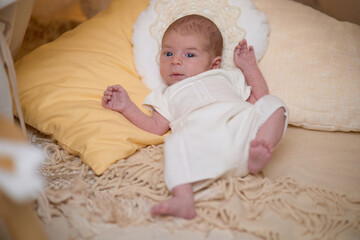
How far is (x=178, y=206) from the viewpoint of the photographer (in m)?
0.88

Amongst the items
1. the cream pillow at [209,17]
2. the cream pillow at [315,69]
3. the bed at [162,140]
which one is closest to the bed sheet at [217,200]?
the bed at [162,140]

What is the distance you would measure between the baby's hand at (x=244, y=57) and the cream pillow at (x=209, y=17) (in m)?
0.03

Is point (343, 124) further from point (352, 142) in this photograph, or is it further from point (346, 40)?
point (346, 40)

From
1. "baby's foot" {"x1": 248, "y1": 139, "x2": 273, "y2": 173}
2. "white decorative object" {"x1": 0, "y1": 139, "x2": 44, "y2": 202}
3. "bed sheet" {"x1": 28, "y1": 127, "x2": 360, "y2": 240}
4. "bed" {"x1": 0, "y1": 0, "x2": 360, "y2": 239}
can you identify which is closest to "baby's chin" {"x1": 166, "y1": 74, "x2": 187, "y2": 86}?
"bed" {"x1": 0, "y1": 0, "x2": 360, "y2": 239}

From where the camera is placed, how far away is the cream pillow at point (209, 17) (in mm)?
1298

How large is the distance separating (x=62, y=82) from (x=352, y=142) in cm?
96

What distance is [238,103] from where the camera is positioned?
1085 mm

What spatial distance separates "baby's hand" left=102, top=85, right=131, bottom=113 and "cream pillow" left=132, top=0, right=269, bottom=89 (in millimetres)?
158

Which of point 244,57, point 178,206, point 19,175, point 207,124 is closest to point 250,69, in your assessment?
point 244,57

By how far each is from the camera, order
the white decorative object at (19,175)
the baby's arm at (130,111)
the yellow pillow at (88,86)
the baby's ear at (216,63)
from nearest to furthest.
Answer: the white decorative object at (19,175)
the yellow pillow at (88,86)
the baby's arm at (130,111)
the baby's ear at (216,63)

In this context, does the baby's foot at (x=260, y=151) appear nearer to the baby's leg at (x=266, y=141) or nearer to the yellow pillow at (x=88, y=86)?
→ the baby's leg at (x=266, y=141)

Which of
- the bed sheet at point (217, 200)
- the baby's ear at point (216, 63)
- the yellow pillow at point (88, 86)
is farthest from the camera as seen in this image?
the baby's ear at point (216, 63)

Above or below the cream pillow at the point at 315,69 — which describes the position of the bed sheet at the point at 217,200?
below

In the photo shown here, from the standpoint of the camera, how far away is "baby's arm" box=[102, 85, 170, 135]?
3.82 ft
